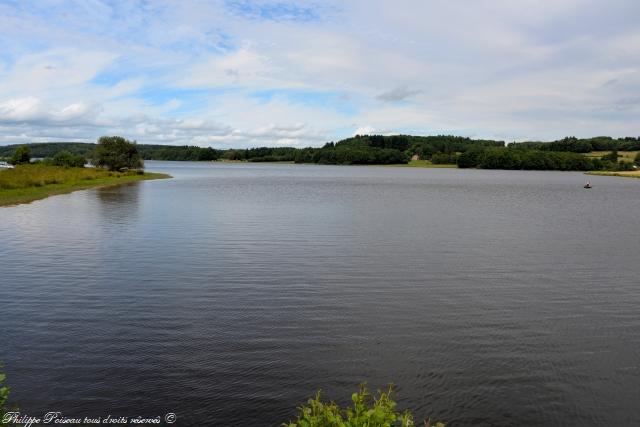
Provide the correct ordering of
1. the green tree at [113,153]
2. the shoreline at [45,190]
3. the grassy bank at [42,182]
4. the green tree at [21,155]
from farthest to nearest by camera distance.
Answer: the green tree at [21,155] < the green tree at [113,153] < the grassy bank at [42,182] < the shoreline at [45,190]

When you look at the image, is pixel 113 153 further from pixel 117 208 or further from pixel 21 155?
pixel 117 208

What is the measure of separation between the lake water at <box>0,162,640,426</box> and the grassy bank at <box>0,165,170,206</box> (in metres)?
24.1

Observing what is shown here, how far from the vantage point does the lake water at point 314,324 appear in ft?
34.2

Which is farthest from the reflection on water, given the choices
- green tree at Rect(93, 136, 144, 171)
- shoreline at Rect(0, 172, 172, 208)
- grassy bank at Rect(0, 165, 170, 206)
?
green tree at Rect(93, 136, 144, 171)

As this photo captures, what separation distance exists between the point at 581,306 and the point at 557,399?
24.7 feet

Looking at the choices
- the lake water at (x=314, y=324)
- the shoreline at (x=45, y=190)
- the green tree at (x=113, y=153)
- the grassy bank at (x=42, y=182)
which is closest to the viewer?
the lake water at (x=314, y=324)

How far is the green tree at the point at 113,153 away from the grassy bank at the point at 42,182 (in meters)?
13.1

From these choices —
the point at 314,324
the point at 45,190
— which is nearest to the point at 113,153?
the point at 45,190

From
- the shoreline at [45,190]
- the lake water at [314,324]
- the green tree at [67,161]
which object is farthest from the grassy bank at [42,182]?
the lake water at [314,324]

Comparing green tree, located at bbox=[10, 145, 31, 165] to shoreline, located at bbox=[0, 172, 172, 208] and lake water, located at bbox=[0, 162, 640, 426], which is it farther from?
lake water, located at bbox=[0, 162, 640, 426]

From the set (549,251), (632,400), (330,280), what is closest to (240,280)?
(330,280)

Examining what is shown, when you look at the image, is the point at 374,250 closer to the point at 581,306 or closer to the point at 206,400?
the point at 581,306

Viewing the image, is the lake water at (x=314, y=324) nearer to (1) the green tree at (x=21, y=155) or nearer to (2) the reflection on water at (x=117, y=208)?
(2) the reflection on water at (x=117, y=208)

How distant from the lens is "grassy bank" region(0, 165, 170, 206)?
51.3m
